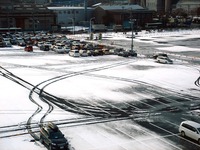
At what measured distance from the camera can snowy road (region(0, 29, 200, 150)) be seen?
1655cm

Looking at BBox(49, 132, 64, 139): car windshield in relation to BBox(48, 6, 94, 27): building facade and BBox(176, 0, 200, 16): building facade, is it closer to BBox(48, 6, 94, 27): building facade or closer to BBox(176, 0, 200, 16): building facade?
BBox(48, 6, 94, 27): building facade

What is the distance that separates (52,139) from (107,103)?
7.76 meters

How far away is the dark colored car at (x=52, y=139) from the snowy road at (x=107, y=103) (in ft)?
1.38

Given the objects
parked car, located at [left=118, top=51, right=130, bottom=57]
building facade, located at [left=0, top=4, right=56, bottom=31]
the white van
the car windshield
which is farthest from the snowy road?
building facade, located at [left=0, top=4, right=56, bottom=31]

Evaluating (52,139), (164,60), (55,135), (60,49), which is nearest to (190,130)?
(55,135)

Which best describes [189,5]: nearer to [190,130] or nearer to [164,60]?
[164,60]

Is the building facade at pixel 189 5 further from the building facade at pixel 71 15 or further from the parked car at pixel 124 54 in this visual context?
the parked car at pixel 124 54

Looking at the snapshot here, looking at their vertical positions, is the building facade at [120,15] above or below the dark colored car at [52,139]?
above

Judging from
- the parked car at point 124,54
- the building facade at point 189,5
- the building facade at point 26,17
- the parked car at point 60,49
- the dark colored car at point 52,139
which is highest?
the building facade at point 189,5

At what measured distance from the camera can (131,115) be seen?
65.9 ft

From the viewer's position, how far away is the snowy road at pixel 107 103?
1655cm

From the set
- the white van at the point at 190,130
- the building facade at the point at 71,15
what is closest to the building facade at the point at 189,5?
the building facade at the point at 71,15

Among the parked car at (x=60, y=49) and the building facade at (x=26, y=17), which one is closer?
the parked car at (x=60, y=49)

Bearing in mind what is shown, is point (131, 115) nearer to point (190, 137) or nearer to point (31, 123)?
point (190, 137)
